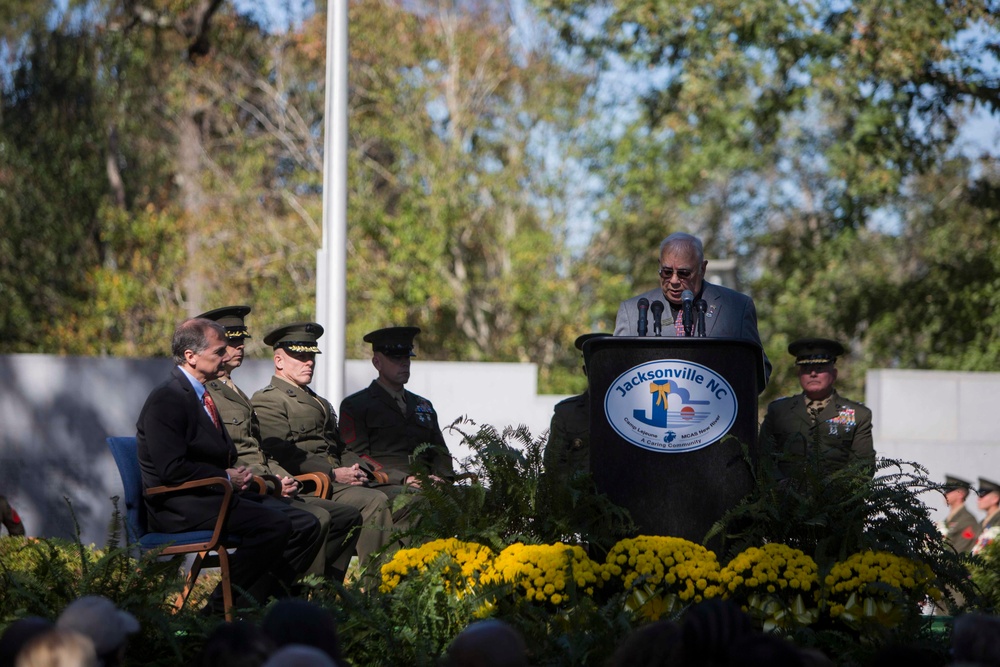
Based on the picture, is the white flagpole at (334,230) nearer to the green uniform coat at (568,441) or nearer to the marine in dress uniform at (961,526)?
the green uniform coat at (568,441)

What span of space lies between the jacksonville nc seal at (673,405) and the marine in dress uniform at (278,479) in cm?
232

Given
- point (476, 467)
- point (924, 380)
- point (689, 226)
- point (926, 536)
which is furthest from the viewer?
point (689, 226)

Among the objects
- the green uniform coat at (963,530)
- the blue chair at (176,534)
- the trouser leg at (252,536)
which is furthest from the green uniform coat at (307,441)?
the green uniform coat at (963,530)

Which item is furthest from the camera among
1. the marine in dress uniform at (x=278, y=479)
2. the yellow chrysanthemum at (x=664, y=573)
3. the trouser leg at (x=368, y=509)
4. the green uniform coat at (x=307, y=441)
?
the green uniform coat at (x=307, y=441)

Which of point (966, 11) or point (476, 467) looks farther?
point (966, 11)

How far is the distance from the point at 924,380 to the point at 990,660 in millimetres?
9972

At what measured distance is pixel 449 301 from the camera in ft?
64.2

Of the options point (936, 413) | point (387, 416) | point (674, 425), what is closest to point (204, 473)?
point (387, 416)

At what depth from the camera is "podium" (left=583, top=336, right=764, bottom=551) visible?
4.96 metres

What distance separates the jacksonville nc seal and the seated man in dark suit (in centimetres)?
207

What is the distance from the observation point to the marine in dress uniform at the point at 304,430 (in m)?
7.43

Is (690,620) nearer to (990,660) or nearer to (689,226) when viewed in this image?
(990,660)

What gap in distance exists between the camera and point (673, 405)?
196 inches

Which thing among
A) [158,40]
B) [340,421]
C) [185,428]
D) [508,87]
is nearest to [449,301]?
[508,87]
